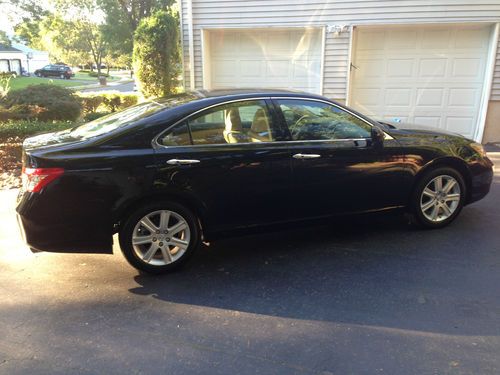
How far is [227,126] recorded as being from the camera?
13.0 ft

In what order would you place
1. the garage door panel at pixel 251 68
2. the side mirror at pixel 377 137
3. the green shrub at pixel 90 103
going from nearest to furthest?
the side mirror at pixel 377 137 < the garage door panel at pixel 251 68 < the green shrub at pixel 90 103

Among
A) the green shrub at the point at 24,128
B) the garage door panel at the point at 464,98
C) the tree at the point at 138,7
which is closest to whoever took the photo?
the green shrub at the point at 24,128

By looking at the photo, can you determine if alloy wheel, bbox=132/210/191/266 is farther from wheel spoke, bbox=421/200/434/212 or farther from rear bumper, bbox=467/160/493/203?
rear bumper, bbox=467/160/493/203

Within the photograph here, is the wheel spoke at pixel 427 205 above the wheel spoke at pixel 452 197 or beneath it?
beneath

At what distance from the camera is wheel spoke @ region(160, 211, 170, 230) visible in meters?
3.71

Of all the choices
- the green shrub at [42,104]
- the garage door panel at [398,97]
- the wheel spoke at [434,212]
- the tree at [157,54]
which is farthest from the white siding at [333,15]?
the wheel spoke at [434,212]

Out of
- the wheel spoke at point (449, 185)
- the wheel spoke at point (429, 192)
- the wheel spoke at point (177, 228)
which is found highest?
the wheel spoke at point (449, 185)

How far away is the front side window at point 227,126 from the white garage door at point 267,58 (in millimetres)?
6355

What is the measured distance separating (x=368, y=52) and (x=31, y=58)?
62545 mm

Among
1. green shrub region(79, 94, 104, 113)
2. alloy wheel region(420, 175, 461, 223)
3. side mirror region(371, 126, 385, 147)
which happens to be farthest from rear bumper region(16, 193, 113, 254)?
green shrub region(79, 94, 104, 113)

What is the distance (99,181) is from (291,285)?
1.76 metres

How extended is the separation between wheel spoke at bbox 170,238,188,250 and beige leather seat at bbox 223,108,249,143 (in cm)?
97

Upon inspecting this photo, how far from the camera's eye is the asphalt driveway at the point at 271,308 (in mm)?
2719

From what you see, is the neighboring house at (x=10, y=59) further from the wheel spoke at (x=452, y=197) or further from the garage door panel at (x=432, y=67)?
the wheel spoke at (x=452, y=197)
